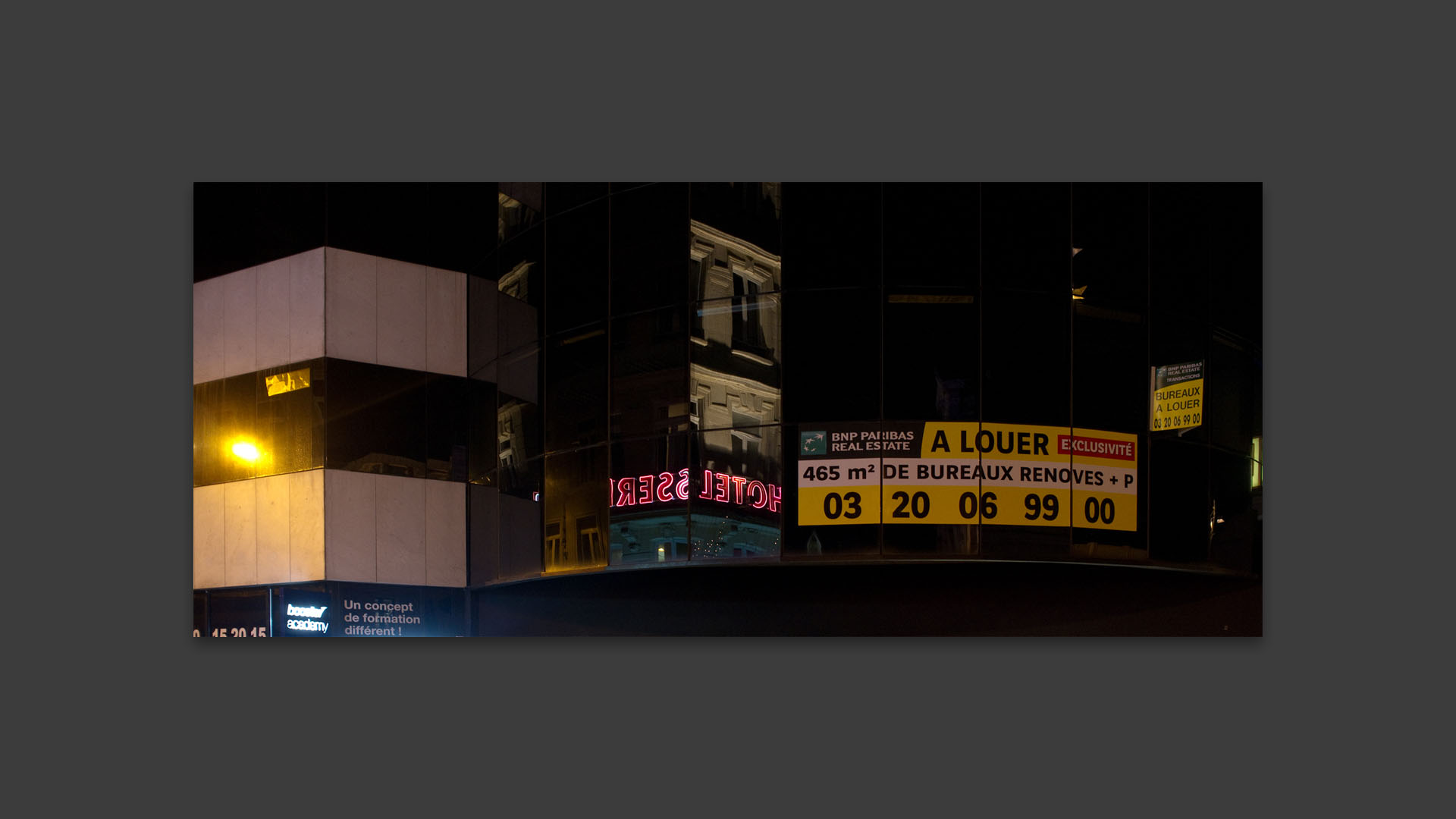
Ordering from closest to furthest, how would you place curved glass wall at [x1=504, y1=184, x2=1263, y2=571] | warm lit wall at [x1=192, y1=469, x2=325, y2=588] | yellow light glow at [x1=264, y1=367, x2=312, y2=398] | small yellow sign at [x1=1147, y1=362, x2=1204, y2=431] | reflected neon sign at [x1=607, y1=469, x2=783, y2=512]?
curved glass wall at [x1=504, y1=184, x2=1263, y2=571]
reflected neon sign at [x1=607, y1=469, x2=783, y2=512]
small yellow sign at [x1=1147, y1=362, x2=1204, y2=431]
warm lit wall at [x1=192, y1=469, x2=325, y2=588]
yellow light glow at [x1=264, y1=367, x2=312, y2=398]

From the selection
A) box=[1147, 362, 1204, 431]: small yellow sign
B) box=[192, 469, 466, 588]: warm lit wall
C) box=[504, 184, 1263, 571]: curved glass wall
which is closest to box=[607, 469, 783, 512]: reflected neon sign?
box=[504, 184, 1263, 571]: curved glass wall

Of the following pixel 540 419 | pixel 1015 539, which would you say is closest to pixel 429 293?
pixel 540 419

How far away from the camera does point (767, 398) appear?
72.6ft

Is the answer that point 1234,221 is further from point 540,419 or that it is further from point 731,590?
point 540,419

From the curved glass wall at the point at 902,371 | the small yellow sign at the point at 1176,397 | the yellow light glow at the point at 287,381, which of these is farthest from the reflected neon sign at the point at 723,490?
the yellow light glow at the point at 287,381

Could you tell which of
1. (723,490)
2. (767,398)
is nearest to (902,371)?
(767,398)

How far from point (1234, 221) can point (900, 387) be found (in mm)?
6358

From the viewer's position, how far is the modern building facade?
71.9 feet

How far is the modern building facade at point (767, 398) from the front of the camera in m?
21.9

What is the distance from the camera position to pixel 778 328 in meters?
22.3

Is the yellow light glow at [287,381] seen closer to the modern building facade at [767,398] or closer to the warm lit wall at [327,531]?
the modern building facade at [767,398]

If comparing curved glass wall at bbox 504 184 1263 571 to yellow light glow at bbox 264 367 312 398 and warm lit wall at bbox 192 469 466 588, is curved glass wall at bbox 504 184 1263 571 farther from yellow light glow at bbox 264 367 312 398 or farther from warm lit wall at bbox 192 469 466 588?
yellow light glow at bbox 264 367 312 398

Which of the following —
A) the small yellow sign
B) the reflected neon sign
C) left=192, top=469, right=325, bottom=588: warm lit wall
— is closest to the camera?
the reflected neon sign

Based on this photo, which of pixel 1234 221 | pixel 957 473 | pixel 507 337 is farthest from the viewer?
pixel 507 337
